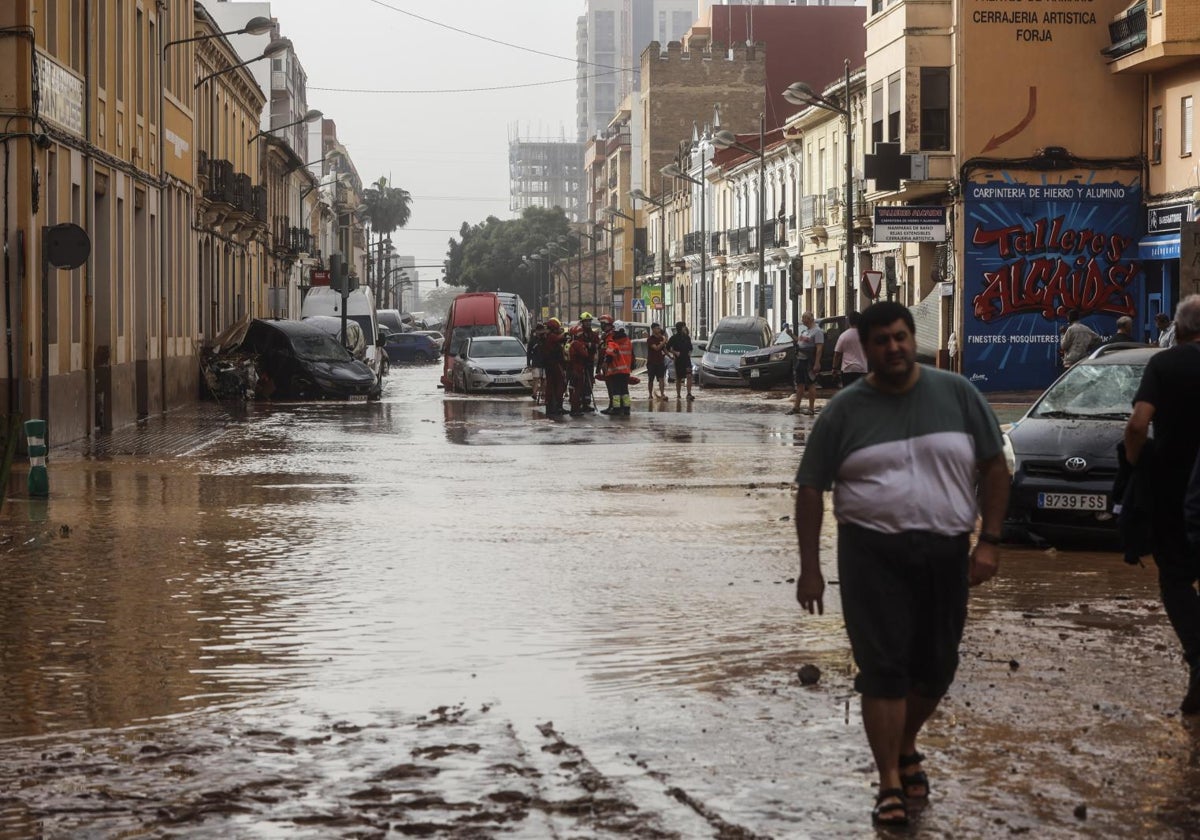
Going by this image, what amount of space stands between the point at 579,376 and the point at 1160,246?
14.1 metres

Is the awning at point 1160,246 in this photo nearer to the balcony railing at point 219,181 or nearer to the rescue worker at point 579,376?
the rescue worker at point 579,376

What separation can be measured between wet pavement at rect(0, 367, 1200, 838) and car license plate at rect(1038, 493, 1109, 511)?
39cm

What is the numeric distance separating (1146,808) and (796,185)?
2539 inches

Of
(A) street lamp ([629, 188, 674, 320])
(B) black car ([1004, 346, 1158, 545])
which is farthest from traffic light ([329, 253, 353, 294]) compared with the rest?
(B) black car ([1004, 346, 1158, 545])

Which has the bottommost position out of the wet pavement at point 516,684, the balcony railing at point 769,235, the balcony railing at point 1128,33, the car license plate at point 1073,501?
the wet pavement at point 516,684

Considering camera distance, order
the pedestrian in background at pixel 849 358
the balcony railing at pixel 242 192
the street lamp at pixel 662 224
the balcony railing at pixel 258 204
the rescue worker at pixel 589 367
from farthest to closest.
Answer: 1. the street lamp at pixel 662 224
2. the balcony railing at pixel 258 204
3. the balcony railing at pixel 242 192
4. the rescue worker at pixel 589 367
5. the pedestrian in background at pixel 849 358

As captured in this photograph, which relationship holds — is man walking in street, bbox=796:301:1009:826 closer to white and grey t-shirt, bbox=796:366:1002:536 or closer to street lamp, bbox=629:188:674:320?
white and grey t-shirt, bbox=796:366:1002:536

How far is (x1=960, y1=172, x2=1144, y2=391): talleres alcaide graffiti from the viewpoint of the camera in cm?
4259

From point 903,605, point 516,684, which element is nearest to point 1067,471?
point 516,684

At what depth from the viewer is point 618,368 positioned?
3316cm

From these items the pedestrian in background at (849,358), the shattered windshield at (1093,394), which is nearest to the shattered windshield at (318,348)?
the pedestrian in background at (849,358)

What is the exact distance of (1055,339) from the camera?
141ft

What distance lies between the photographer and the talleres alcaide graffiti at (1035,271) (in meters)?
42.6

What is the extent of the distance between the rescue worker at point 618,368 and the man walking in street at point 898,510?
86.1ft
